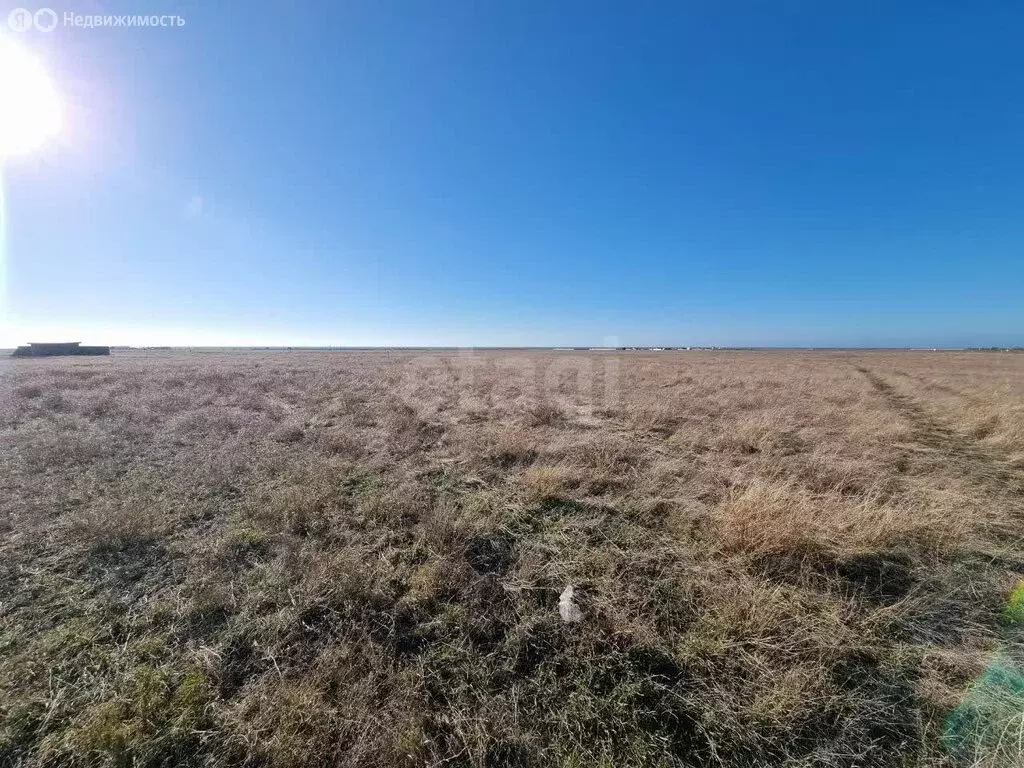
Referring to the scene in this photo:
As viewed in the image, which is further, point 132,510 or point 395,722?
point 132,510

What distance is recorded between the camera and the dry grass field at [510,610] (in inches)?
94.8

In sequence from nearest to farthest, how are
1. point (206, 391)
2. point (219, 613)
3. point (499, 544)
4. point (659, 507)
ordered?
point (219, 613) → point (499, 544) → point (659, 507) → point (206, 391)

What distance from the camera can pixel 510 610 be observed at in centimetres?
353

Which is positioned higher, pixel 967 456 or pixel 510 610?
pixel 967 456

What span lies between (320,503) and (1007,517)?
31.5 feet

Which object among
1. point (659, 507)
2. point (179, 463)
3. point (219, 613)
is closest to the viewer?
point (219, 613)

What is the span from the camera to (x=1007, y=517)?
532 cm

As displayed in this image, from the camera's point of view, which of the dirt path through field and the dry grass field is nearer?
the dry grass field

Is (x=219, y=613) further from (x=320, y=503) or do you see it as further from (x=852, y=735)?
(x=852, y=735)

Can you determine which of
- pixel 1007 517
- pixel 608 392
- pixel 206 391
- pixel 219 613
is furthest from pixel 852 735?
pixel 206 391

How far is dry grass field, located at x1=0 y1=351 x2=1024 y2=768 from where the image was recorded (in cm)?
241

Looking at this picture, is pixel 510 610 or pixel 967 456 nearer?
pixel 510 610

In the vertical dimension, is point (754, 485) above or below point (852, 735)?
above

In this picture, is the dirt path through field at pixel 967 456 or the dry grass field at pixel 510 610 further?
the dirt path through field at pixel 967 456
